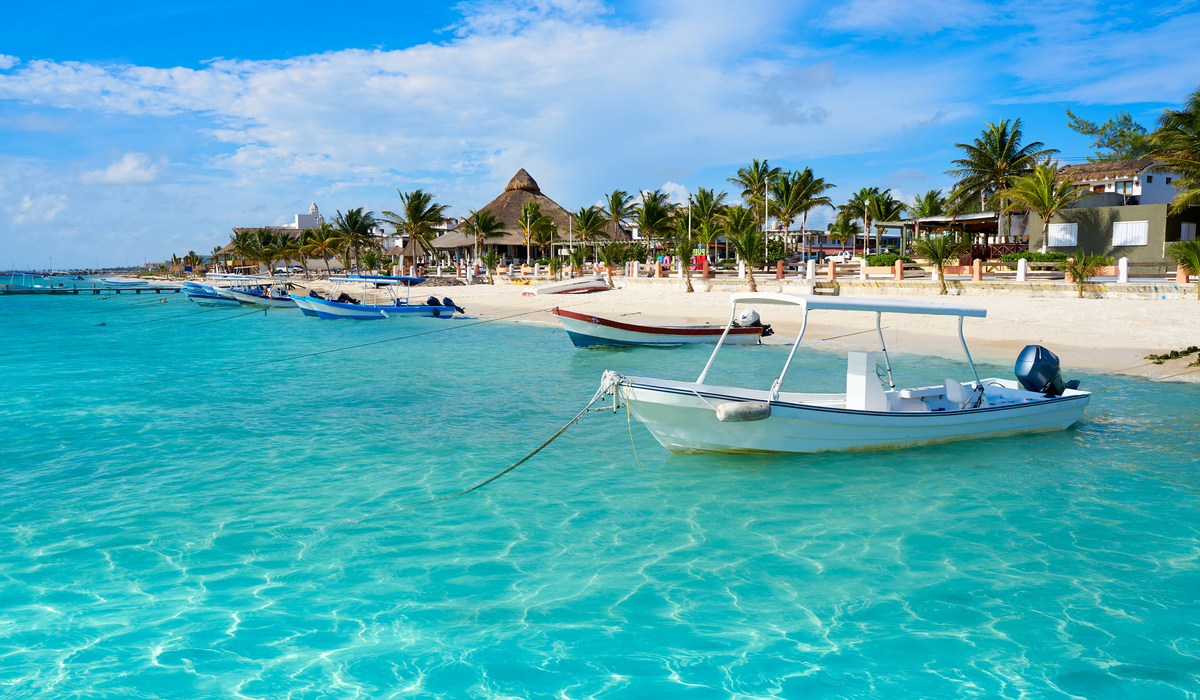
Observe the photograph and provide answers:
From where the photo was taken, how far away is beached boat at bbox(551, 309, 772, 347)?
20844 mm

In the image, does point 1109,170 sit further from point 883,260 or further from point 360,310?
point 360,310

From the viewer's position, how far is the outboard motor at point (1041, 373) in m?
11.0

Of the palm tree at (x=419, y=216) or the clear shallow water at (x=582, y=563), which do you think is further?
the palm tree at (x=419, y=216)

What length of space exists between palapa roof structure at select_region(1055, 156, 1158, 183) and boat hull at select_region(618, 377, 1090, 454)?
34.3 metres

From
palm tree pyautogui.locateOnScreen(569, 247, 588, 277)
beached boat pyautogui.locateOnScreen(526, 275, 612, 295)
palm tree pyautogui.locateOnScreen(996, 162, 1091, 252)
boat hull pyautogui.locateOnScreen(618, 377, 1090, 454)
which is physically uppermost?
palm tree pyautogui.locateOnScreen(996, 162, 1091, 252)

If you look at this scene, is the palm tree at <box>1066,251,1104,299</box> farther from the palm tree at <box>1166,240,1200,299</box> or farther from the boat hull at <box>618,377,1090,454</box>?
the boat hull at <box>618,377,1090,454</box>

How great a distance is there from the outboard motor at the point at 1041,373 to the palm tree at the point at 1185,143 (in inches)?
913

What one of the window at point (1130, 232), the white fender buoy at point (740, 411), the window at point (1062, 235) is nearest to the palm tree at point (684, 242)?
the window at point (1062, 235)

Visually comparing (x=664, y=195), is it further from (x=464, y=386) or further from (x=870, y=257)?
(x=464, y=386)

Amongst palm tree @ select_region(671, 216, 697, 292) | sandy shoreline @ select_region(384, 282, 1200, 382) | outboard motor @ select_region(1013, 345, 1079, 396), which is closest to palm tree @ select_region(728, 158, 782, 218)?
palm tree @ select_region(671, 216, 697, 292)

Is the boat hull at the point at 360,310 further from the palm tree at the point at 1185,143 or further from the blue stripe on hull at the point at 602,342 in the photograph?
the palm tree at the point at 1185,143

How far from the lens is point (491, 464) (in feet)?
32.9

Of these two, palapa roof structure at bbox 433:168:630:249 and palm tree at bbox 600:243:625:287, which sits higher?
palapa roof structure at bbox 433:168:630:249

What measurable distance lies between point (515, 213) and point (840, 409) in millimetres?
60728
